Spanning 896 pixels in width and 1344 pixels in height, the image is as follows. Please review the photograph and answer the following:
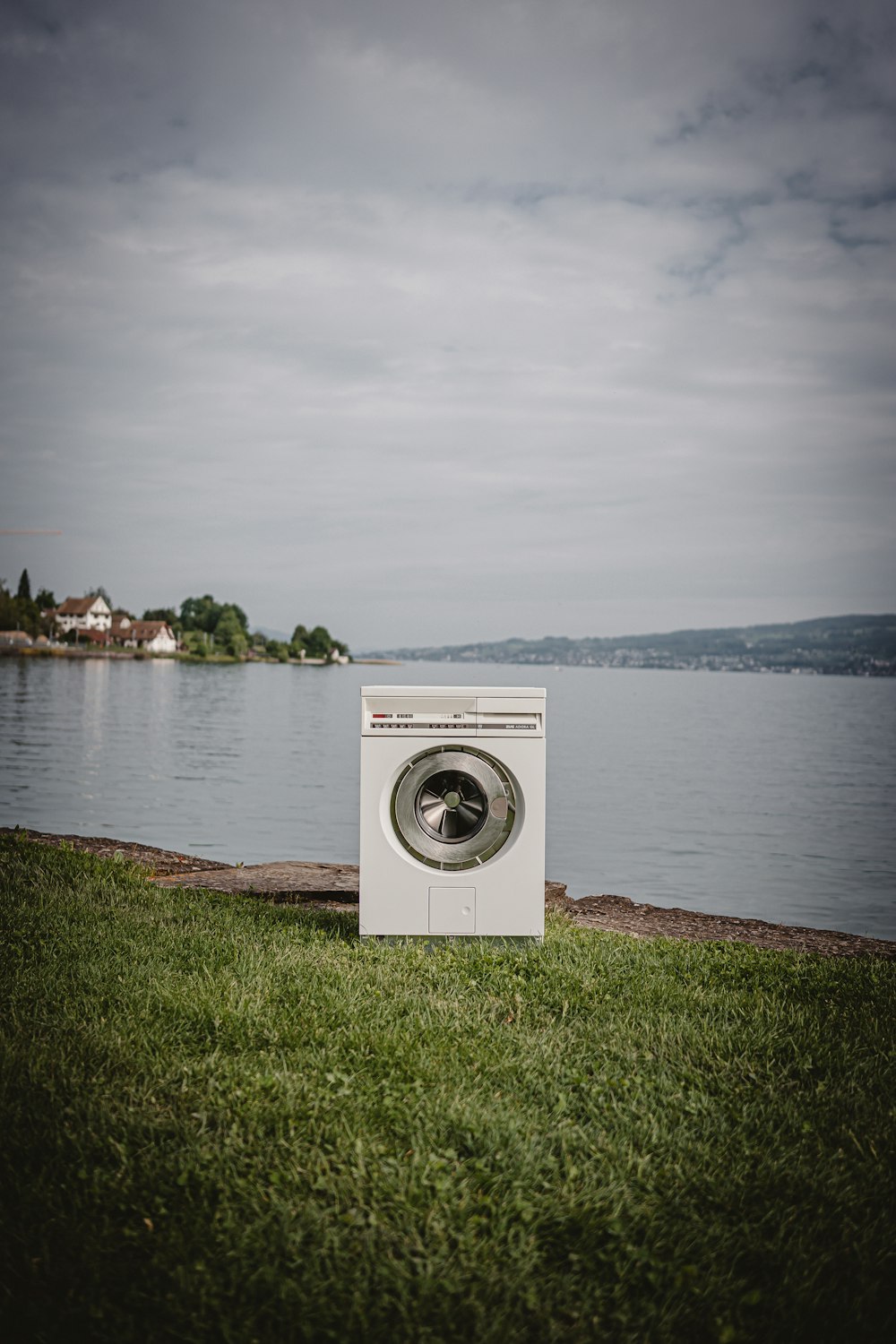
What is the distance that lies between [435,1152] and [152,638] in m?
82.2

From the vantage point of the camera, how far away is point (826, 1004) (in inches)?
161

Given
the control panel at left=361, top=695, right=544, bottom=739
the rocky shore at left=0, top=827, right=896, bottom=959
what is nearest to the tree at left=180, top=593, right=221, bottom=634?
the rocky shore at left=0, top=827, right=896, bottom=959

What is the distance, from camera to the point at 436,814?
476 centimetres

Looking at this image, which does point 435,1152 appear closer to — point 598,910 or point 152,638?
point 598,910

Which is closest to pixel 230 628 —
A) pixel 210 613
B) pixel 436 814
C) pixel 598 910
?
pixel 210 613

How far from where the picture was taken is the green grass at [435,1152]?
214 centimetres

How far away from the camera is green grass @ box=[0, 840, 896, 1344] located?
214cm

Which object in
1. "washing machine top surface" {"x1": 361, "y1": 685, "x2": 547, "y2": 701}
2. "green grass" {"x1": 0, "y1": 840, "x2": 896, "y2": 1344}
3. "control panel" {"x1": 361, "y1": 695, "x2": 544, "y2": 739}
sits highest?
"washing machine top surface" {"x1": 361, "y1": 685, "x2": 547, "y2": 701}

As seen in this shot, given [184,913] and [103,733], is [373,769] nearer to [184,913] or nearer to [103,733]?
[184,913]

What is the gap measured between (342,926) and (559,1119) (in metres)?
2.49

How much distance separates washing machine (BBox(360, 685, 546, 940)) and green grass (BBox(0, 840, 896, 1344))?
331 millimetres

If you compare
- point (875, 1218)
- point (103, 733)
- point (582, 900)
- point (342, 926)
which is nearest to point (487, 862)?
point (342, 926)

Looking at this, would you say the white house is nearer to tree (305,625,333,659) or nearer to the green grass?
tree (305,625,333,659)

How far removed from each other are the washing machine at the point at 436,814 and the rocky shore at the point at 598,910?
4.15 feet
